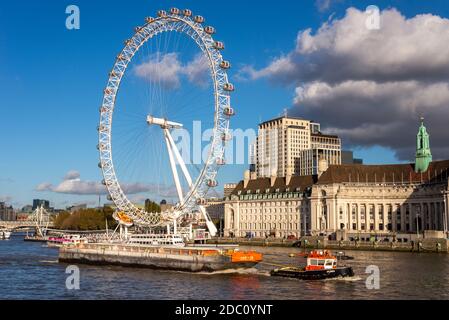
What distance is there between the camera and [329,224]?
139 m

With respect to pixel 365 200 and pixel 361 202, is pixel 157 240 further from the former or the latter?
pixel 365 200

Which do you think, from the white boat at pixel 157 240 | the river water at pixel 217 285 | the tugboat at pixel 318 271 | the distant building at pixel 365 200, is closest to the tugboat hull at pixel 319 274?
the tugboat at pixel 318 271

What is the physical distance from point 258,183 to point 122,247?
296ft

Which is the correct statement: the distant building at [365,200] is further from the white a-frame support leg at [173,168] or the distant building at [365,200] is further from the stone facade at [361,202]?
the white a-frame support leg at [173,168]

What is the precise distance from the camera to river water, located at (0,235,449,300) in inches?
1871

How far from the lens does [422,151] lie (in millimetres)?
140250

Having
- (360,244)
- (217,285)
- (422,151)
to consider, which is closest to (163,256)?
(217,285)

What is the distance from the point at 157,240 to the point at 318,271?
27.0m

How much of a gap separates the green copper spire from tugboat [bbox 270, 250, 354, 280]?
279 ft

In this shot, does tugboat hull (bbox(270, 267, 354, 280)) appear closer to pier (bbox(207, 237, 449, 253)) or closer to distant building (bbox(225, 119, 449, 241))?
pier (bbox(207, 237, 449, 253))

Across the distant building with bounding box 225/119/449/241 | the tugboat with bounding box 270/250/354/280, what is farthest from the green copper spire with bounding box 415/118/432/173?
the tugboat with bounding box 270/250/354/280
